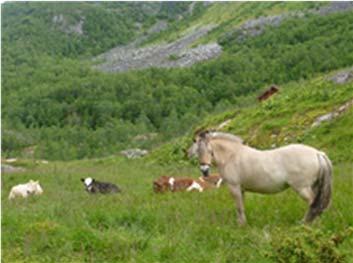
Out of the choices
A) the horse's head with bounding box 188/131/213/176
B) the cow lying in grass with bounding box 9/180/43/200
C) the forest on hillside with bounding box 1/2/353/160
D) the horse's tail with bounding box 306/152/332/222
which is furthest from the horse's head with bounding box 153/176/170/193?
the forest on hillside with bounding box 1/2/353/160

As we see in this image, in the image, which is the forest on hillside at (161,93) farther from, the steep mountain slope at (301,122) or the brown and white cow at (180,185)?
the brown and white cow at (180,185)

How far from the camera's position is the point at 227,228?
34.4 ft

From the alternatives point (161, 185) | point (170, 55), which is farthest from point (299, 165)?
point (170, 55)

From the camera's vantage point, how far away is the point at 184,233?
10.2 metres

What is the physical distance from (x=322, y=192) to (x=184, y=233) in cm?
211

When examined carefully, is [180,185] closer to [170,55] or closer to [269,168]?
[269,168]

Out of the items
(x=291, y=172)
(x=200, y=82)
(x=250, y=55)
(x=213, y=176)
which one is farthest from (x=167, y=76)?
(x=291, y=172)

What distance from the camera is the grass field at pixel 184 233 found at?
859 centimetres

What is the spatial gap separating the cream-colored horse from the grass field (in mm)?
369

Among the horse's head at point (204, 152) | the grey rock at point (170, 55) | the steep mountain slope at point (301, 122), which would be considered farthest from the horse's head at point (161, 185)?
the grey rock at point (170, 55)

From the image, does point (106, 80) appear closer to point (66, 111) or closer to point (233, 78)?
point (66, 111)

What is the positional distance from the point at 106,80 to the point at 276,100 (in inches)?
4156

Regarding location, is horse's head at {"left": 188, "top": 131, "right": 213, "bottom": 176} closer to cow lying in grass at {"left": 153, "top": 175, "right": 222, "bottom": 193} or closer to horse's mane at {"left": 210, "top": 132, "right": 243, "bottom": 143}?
horse's mane at {"left": 210, "top": 132, "right": 243, "bottom": 143}

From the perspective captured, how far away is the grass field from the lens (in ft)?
28.2
